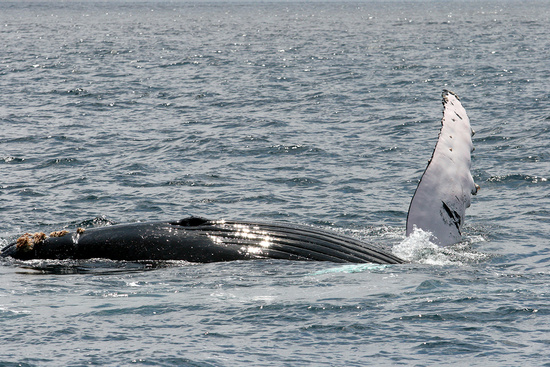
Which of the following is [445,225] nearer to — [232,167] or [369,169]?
[369,169]

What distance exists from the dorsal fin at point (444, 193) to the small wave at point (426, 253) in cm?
10

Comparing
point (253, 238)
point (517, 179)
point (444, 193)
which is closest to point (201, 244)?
point (253, 238)

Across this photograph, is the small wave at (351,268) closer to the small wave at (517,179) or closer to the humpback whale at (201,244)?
the humpback whale at (201,244)

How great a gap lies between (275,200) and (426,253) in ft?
18.9

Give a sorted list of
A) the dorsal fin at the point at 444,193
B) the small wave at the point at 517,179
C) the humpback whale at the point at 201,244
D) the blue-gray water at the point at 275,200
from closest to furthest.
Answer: the blue-gray water at the point at 275,200 → the humpback whale at the point at 201,244 → the dorsal fin at the point at 444,193 → the small wave at the point at 517,179

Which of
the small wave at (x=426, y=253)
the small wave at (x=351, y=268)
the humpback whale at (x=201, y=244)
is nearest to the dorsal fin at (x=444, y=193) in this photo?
the small wave at (x=426, y=253)

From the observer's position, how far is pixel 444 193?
12883 mm

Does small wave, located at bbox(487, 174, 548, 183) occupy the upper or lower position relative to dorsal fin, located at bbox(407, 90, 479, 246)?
lower

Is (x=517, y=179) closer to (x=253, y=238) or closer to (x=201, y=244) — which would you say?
(x=253, y=238)

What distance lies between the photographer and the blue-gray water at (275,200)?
8.89 m

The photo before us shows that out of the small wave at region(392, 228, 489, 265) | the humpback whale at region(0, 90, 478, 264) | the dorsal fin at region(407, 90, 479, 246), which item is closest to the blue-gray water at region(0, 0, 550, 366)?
the small wave at region(392, 228, 489, 265)

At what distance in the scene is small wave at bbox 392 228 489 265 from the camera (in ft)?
40.7

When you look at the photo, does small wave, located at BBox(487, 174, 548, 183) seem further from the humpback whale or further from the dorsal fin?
the humpback whale

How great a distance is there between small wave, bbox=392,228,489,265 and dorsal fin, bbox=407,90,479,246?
0.10 m
